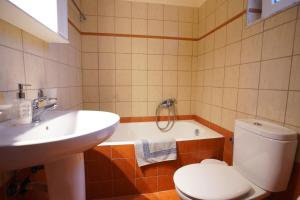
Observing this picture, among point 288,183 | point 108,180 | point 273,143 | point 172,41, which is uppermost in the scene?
point 172,41

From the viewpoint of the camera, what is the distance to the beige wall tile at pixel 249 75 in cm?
125

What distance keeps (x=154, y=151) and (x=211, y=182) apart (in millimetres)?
588

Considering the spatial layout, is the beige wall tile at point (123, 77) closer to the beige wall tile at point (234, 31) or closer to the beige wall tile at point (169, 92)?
the beige wall tile at point (169, 92)

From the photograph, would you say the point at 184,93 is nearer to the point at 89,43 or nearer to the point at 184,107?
the point at 184,107

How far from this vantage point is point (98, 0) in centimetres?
195

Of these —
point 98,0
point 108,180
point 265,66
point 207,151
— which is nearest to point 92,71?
point 98,0

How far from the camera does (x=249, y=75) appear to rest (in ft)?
4.34

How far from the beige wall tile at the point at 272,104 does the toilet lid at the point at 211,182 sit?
0.47 meters

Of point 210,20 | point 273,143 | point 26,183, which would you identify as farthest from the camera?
point 210,20

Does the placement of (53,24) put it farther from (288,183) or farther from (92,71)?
(288,183)

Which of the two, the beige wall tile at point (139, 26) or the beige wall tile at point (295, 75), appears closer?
the beige wall tile at point (295, 75)

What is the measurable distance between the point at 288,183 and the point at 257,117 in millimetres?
459

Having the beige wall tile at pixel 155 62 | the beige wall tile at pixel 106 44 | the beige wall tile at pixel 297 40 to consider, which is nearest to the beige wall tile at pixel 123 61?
the beige wall tile at pixel 106 44

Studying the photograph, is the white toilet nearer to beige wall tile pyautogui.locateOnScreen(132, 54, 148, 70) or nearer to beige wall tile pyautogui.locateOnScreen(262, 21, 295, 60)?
beige wall tile pyautogui.locateOnScreen(262, 21, 295, 60)
